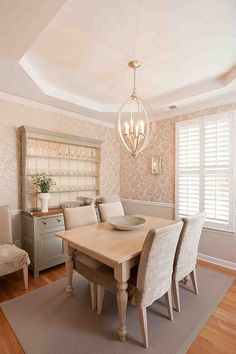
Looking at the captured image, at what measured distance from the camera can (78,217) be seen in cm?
263

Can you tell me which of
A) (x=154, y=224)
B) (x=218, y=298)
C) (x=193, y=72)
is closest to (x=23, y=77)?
(x=193, y=72)

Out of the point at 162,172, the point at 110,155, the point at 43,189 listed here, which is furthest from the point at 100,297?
the point at 110,155

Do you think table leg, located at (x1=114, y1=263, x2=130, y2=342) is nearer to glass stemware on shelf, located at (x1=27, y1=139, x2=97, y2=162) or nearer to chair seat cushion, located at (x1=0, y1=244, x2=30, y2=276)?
chair seat cushion, located at (x1=0, y1=244, x2=30, y2=276)

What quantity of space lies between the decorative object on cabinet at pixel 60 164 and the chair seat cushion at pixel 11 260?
2.41 ft

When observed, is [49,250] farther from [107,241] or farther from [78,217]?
[107,241]

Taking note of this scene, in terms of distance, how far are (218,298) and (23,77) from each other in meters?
3.59

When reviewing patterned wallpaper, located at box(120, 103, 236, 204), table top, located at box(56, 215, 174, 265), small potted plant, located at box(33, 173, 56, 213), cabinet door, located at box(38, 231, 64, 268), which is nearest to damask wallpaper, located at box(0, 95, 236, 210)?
patterned wallpaper, located at box(120, 103, 236, 204)

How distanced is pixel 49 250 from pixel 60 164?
1.49 meters

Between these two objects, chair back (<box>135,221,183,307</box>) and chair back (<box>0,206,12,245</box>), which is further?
chair back (<box>0,206,12,245</box>)

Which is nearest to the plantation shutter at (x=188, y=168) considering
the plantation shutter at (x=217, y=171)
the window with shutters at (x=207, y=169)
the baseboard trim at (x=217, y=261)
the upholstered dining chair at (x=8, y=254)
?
the window with shutters at (x=207, y=169)

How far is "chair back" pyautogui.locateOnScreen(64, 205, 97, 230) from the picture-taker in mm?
2529

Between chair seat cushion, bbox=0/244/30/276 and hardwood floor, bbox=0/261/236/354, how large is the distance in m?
0.31

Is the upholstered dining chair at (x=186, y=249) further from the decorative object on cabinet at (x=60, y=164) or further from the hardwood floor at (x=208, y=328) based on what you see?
the decorative object on cabinet at (x=60, y=164)

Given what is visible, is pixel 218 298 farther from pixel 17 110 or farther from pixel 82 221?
pixel 17 110
